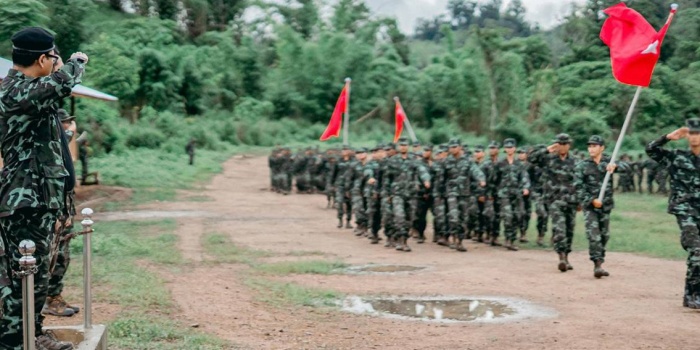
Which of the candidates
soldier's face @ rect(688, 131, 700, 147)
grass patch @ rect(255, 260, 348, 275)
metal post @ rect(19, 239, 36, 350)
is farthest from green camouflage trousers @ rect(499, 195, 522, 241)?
metal post @ rect(19, 239, 36, 350)

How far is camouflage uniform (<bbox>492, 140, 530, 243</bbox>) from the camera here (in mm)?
15172

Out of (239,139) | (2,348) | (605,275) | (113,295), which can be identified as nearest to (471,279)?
(605,275)

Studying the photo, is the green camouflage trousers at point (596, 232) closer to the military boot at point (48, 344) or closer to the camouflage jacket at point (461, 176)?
the camouflage jacket at point (461, 176)

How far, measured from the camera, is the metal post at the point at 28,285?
427 cm

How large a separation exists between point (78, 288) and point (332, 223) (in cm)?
1044

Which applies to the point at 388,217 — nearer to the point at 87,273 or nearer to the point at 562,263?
the point at 562,263

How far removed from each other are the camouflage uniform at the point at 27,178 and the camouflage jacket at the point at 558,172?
8443 mm

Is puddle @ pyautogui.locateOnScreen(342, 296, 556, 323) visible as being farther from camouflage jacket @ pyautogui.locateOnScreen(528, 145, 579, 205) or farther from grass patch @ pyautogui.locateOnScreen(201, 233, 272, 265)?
grass patch @ pyautogui.locateOnScreen(201, 233, 272, 265)

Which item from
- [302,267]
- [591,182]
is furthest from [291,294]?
[591,182]

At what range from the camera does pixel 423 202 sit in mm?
15961

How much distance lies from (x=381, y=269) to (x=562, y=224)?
2.70m

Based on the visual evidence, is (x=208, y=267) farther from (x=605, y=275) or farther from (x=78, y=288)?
(x=605, y=275)

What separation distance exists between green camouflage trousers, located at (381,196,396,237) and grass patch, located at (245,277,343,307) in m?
4.70

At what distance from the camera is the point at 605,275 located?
1145 cm
